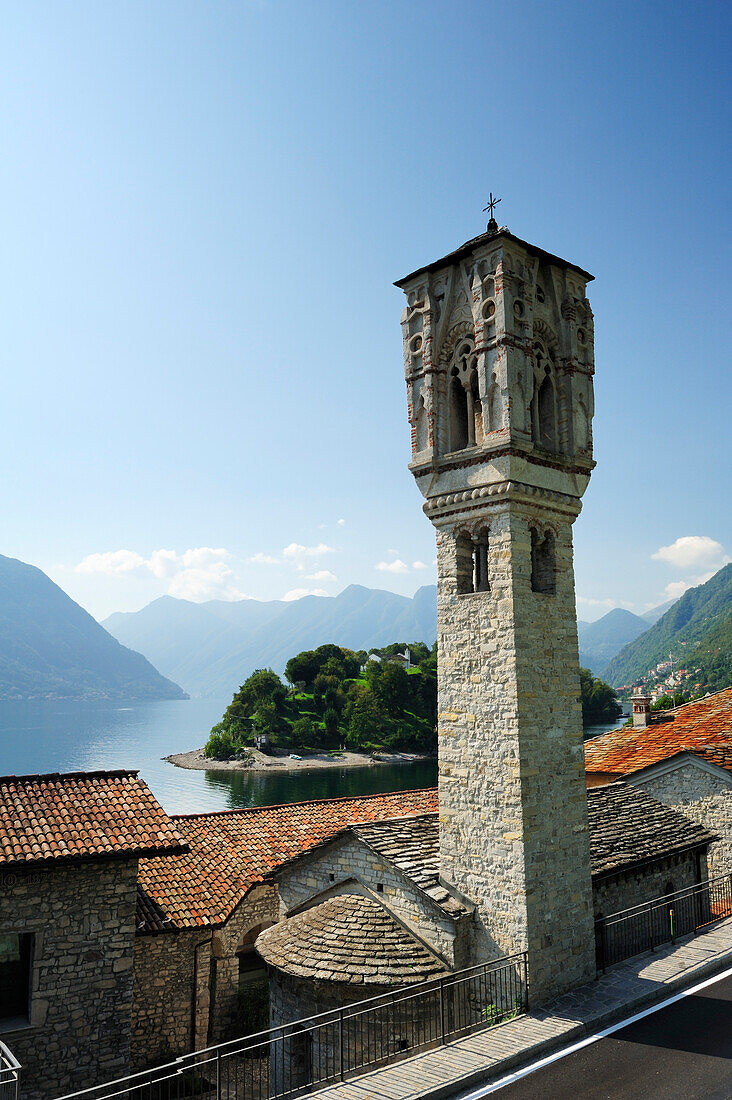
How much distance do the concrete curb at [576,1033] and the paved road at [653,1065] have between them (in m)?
0.36

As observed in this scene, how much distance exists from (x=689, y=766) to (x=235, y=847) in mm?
14365

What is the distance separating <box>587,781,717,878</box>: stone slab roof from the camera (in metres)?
16.8

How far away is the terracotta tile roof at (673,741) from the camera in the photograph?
23505 millimetres

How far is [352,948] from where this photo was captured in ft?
44.2

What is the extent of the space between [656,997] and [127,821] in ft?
35.2

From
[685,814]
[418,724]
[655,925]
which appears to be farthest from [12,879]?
[418,724]

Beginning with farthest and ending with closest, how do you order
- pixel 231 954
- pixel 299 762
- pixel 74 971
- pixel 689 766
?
pixel 299 762 → pixel 689 766 → pixel 231 954 → pixel 74 971

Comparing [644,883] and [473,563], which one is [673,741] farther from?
[473,563]

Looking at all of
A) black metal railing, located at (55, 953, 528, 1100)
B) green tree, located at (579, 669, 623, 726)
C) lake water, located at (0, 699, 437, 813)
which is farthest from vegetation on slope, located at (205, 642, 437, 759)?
black metal railing, located at (55, 953, 528, 1100)

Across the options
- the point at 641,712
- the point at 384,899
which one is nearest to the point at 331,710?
the point at 641,712

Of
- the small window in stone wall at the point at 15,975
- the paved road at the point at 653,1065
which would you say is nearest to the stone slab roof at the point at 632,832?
the paved road at the point at 653,1065

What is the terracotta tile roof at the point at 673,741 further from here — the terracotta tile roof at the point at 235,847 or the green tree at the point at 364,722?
the green tree at the point at 364,722

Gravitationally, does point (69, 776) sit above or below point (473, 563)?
below

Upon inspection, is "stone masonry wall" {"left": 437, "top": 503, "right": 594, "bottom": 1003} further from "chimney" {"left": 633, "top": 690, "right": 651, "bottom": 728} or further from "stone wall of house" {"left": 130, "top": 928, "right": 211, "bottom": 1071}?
"chimney" {"left": 633, "top": 690, "right": 651, "bottom": 728}
